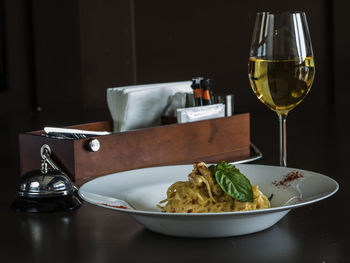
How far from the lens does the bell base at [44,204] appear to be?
998 mm

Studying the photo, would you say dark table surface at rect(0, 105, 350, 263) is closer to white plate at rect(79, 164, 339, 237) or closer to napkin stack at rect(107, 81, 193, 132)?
white plate at rect(79, 164, 339, 237)

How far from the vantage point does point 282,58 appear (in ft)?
3.32

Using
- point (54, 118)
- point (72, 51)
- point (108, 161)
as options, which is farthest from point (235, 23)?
point (108, 161)

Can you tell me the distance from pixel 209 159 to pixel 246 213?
0.77 meters

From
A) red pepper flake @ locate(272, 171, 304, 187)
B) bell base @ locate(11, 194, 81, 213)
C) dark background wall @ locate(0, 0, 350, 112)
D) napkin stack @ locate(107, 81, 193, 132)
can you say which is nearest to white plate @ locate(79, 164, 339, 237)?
red pepper flake @ locate(272, 171, 304, 187)

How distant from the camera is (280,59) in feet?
3.32

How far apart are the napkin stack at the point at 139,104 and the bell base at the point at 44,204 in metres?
0.55

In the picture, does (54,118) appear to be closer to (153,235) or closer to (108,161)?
(108,161)

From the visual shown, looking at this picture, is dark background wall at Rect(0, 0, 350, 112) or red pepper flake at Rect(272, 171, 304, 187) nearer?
red pepper flake at Rect(272, 171, 304, 187)

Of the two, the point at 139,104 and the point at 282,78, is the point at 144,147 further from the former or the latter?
the point at 282,78

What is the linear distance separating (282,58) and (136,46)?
13.4 feet

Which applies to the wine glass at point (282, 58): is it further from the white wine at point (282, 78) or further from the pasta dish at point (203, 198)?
the pasta dish at point (203, 198)

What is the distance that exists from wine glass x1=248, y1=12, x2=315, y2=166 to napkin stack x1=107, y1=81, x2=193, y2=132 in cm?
55

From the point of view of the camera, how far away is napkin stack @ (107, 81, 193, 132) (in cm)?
156
